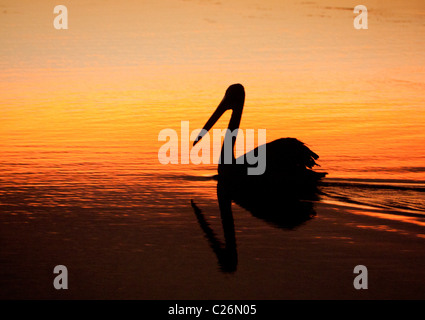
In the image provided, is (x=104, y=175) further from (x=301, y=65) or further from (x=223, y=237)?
(x=301, y=65)

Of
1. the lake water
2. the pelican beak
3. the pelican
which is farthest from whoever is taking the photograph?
the pelican beak

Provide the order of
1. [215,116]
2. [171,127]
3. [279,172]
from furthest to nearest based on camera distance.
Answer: [171,127], [215,116], [279,172]

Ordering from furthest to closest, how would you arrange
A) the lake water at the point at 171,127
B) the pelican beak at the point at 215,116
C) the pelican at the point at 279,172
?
the pelican beak at the point at 215,116 → the pelican at the point at 279,172 → the lake water at the point at 171,127

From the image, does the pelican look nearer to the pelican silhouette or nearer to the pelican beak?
the pelican silhouette

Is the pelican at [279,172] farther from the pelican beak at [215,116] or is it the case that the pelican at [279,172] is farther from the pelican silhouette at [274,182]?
the pelican beak at [215,116]

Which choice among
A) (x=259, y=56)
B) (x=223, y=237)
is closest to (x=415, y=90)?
(x=259, y=56)

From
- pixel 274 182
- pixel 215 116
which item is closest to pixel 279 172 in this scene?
pixel 274 182

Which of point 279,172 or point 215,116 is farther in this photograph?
point 215,116

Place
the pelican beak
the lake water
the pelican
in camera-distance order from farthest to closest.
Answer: the pelican beak, the pelican, the lake water

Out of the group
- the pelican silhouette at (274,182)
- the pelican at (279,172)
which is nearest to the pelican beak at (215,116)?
the pelican silhouette at (274,182)

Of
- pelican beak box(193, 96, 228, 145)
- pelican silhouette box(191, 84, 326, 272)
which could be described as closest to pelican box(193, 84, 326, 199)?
pelican silhouette box(191, 84, 326, 272)

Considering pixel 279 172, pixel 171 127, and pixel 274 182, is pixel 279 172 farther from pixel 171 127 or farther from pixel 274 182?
pixel 171 127

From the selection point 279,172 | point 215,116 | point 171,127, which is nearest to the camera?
point 279,172

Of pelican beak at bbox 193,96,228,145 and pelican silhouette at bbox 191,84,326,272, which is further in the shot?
pelican beak at bbox 193,96,228,145
